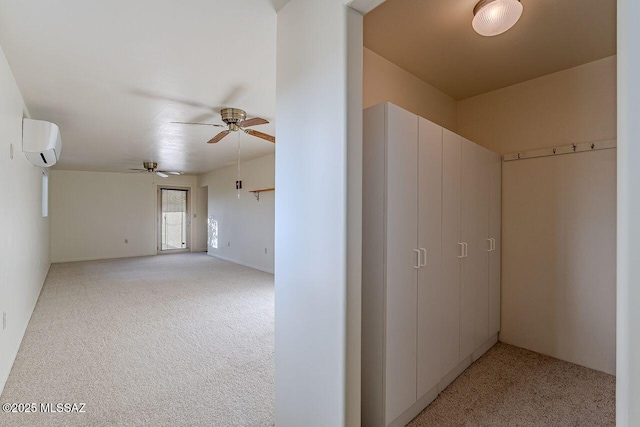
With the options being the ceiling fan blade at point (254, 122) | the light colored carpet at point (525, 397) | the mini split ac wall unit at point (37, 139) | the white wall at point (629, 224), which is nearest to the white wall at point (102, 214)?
the mini split ac wall unit at point (37, 139)

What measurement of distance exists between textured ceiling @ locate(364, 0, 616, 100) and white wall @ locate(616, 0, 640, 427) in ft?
4.29

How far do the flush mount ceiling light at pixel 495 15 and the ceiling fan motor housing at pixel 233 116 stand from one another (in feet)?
7.90

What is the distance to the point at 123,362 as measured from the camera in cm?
250

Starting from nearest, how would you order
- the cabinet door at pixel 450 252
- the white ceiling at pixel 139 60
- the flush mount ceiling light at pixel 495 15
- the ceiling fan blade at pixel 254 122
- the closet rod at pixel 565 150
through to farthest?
the flush mount ceiling light at pixel 495 15 < the white ceiling at pixel 139 60 < the cabinet door at pixel 450 252 < the closet rod at pixel 565 150 < the ceiling fan blade at pixel 254 122

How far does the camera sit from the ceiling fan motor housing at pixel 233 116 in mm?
3283

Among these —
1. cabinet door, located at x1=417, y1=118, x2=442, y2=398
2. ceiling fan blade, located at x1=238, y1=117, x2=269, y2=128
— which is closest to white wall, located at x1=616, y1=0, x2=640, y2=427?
cabinet door, located at x1=417, y1=118, x2=442, y2=398

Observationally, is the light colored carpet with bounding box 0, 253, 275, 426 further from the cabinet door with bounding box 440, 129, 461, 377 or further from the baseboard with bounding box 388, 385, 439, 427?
the cabinet door with bounding box 440, 129, 461, 377

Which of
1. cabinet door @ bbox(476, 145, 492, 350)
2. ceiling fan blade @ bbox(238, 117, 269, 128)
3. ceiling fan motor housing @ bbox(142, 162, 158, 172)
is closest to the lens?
cabinet door @ bbox(476, 145, 492, 350)

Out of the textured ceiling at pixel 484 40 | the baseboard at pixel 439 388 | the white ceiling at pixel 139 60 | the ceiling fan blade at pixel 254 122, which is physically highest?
→ the textured ceiling at pixel 484 40

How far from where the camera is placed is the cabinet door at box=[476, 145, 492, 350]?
2.52 meters

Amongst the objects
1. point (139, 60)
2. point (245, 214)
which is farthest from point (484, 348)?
point (245, 214)

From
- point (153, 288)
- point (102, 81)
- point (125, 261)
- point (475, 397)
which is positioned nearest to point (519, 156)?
point (475, 397)

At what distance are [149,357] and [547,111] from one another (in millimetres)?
4102

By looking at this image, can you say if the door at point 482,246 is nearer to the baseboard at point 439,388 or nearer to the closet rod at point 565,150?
the baseboard at point 439,388
